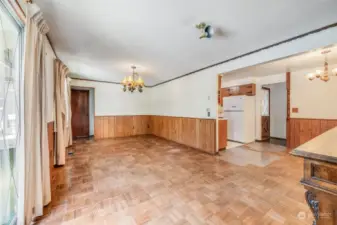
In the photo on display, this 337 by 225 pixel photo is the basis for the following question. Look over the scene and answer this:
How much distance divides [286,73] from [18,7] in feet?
20.6

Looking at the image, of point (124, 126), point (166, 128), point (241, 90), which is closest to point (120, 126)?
point (124, 126)

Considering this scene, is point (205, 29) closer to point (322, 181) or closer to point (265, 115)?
point (322, 181)

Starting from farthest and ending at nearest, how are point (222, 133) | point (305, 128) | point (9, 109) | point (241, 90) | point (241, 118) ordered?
point (241, 90) < point (241, 118) < point (222, 133) < point (305, 128) < point (9, 109)

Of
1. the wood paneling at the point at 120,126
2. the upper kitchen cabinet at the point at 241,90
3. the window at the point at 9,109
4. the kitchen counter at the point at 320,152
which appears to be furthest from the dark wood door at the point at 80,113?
the kitchen counter at the point at 320,152

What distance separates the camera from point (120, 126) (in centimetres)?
674

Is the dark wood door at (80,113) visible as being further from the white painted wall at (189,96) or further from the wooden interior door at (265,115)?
the wooden interior door at (265,115)

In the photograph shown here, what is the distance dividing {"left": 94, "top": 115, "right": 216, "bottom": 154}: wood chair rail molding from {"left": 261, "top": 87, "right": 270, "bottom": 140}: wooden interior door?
10.2ft

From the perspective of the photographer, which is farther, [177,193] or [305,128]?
[305,128]

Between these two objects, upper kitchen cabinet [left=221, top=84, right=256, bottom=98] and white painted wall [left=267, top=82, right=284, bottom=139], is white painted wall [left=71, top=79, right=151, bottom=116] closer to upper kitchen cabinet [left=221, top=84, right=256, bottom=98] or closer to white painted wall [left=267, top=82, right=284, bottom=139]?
upper kitchen cabinet [left=221, top=84, right=256, bottom=98]

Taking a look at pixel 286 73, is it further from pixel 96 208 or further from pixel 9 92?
pixel 9 92

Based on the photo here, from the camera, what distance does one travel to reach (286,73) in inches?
188

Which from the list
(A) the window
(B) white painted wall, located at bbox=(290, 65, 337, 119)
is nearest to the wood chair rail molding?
(B) white painted wall, located at bbox=(290, 65, 337, 119)

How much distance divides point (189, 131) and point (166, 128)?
1.47 meters

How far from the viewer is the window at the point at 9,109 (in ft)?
4.43
